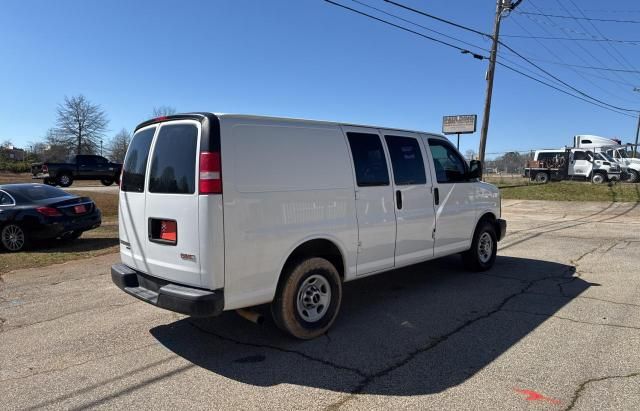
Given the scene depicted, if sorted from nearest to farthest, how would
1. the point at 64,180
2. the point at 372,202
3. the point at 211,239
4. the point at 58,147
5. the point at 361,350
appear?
the point at 211,239 → the point at 361,350 → the point at 372,202 → the point at 64,180 → the point at 58,147

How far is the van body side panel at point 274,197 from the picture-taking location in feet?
12.3

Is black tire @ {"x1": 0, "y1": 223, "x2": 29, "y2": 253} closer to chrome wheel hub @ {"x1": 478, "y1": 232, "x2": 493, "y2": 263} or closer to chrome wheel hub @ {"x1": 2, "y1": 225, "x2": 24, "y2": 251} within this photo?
chrome wheel hub @ {"x1": 2, "y1": 225, "x2": 24, "y2": 251}

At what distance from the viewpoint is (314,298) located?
4500 mm

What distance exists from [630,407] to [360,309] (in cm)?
274

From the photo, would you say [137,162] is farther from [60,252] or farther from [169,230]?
[60,252]

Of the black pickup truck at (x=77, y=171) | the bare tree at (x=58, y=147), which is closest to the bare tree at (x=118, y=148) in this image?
the bare tree at (x=58, y=147)

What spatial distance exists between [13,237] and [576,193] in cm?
2154

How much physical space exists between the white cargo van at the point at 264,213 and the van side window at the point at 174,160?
1 cm

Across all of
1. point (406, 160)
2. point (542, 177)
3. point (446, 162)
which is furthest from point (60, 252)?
point (542, 177)

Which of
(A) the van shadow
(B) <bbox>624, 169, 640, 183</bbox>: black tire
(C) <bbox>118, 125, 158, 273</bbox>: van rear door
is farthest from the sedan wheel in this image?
(B) <bbox>624, 169, 640, 183</bbox>: black tire

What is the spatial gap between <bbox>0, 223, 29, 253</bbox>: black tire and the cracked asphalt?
10.2ft

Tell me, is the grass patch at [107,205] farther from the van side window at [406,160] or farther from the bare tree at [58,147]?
the bare tree at [58,147]

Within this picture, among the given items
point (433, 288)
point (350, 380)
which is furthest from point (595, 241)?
point (350, 380)

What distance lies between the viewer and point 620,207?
17609mm
